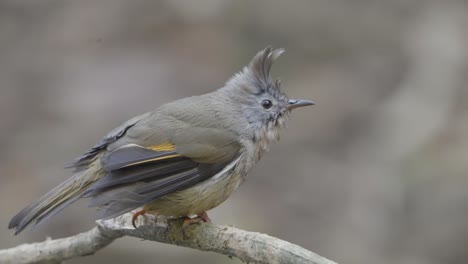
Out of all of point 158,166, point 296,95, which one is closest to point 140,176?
point 158,166

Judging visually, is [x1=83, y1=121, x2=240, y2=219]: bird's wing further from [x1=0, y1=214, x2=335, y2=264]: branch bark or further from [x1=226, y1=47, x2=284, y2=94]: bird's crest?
[x1=226, y1=47, x2=284, y2=94]: bird's crest

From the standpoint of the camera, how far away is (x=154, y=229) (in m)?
4.95

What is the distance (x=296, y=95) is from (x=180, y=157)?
6302 mm

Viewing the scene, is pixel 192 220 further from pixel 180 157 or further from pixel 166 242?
pixel 180 157

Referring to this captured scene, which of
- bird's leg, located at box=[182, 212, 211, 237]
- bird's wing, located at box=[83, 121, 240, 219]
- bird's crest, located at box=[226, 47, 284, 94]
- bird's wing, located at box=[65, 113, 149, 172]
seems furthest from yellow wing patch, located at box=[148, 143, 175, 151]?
bird's crest, located at box=[226, 47, 284, 94]

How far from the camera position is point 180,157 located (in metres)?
4.89

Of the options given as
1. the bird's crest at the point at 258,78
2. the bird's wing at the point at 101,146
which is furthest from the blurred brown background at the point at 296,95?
the bird's wing at the point at 101,146

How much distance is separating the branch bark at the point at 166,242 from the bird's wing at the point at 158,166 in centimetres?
31

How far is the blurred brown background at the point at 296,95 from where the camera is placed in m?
8.86

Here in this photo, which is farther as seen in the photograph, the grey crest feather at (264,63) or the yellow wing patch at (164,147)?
the grey crest feather at (264,63)

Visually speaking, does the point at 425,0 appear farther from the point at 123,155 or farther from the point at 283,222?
the point at 123,155

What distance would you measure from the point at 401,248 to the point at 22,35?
6.82m

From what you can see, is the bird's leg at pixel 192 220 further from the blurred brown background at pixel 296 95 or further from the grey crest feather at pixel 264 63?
the blurred brown background at pixel 296 95

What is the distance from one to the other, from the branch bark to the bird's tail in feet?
0.87
